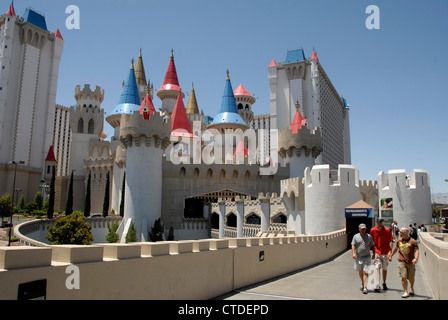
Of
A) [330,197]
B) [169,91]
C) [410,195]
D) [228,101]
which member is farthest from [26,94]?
[410,195]

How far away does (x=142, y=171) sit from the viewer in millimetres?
34656

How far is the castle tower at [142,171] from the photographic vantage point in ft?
112

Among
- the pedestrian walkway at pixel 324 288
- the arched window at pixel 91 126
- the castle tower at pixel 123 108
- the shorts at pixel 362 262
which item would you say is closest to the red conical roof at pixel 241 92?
the castle tower at pixel 123 108

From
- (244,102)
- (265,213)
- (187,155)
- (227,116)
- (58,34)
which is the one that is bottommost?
(265,213)

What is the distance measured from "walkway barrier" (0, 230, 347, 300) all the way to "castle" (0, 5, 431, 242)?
40.8ft

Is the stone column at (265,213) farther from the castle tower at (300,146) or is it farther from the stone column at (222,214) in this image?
the castle tower at (300,146)

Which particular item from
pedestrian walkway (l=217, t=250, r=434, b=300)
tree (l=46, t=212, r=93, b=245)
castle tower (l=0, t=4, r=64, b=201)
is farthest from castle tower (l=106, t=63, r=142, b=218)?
pedestrian walkway (l=217, t=250, r=434, b=300)

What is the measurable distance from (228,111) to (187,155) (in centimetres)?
904

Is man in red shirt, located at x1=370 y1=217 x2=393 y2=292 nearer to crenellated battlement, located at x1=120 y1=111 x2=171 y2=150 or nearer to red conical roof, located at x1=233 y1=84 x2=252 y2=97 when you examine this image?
crenellated battlement, located at x1=120 y1=111 x2=171 y2=150

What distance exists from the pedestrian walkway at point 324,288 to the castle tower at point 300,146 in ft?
86.3

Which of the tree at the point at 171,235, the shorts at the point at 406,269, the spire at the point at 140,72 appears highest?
the spire at the point at 140,72

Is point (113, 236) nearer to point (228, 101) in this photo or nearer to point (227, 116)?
point (227, 116)

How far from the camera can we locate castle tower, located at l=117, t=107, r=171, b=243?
112ft

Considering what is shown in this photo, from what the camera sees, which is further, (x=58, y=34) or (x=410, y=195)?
(x=58, y=34)
